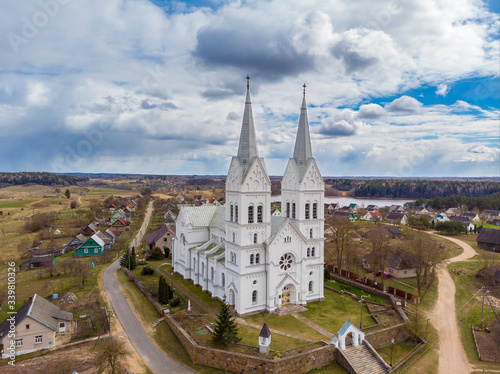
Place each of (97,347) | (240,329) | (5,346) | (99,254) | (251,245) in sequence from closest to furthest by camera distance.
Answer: (5,346)
(97,347)
(240,329)
(251,245)
(99,254)

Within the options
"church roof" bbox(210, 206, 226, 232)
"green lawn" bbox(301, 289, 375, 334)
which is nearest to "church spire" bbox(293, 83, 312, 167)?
"church roof" bbox(210, 206, 226, 232)

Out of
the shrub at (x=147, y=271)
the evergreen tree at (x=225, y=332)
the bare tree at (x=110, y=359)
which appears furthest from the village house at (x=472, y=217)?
the bare tree at (x=110, y=359)

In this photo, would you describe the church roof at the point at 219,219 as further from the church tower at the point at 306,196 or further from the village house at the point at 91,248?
the village house at the point at 91,248

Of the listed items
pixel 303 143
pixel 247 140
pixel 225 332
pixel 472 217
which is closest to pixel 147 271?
pixel 225 332

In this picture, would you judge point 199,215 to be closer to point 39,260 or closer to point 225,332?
point 225,332

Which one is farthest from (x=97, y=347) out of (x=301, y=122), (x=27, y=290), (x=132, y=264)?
(x=301, y=122)

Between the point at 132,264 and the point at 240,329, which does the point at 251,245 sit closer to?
the point at 240,329
